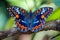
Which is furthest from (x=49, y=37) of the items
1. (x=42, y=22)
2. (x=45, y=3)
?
(x=45, y=3)

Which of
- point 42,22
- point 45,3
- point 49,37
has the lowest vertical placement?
point 49,37

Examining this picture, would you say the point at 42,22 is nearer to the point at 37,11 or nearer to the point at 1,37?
the point at 37,11
